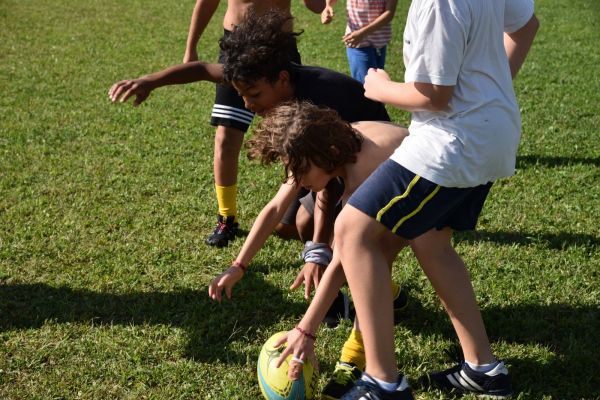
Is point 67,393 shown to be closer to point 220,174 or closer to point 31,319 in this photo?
point 31,319

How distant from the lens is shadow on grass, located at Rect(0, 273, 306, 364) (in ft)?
11.6

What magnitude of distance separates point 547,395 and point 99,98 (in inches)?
212

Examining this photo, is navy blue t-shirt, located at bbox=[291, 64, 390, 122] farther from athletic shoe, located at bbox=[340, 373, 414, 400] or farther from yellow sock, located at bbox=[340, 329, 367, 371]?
athletic shoe, located at bbox=[340, 373, 414, 400]

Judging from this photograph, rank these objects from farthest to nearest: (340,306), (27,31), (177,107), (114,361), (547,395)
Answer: (27,31) < (177,107) < (340,306) < (114,361) < (547,395)

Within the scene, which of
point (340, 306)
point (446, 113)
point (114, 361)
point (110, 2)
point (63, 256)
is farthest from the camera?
point (110, 2)

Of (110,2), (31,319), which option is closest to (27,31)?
(110,2)

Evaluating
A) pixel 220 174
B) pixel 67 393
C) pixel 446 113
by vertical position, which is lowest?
pixel 67 393

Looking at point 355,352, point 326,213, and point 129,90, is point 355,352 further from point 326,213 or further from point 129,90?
point 129,90

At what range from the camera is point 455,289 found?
9.65 ft

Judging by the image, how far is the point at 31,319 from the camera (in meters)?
3.60

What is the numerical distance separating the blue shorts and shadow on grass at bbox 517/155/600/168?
115 inches

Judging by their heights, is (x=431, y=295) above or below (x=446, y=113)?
below

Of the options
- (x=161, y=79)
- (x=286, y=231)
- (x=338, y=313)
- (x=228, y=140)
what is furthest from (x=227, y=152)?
(x=338, y=313)

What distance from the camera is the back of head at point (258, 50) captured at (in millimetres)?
3256
